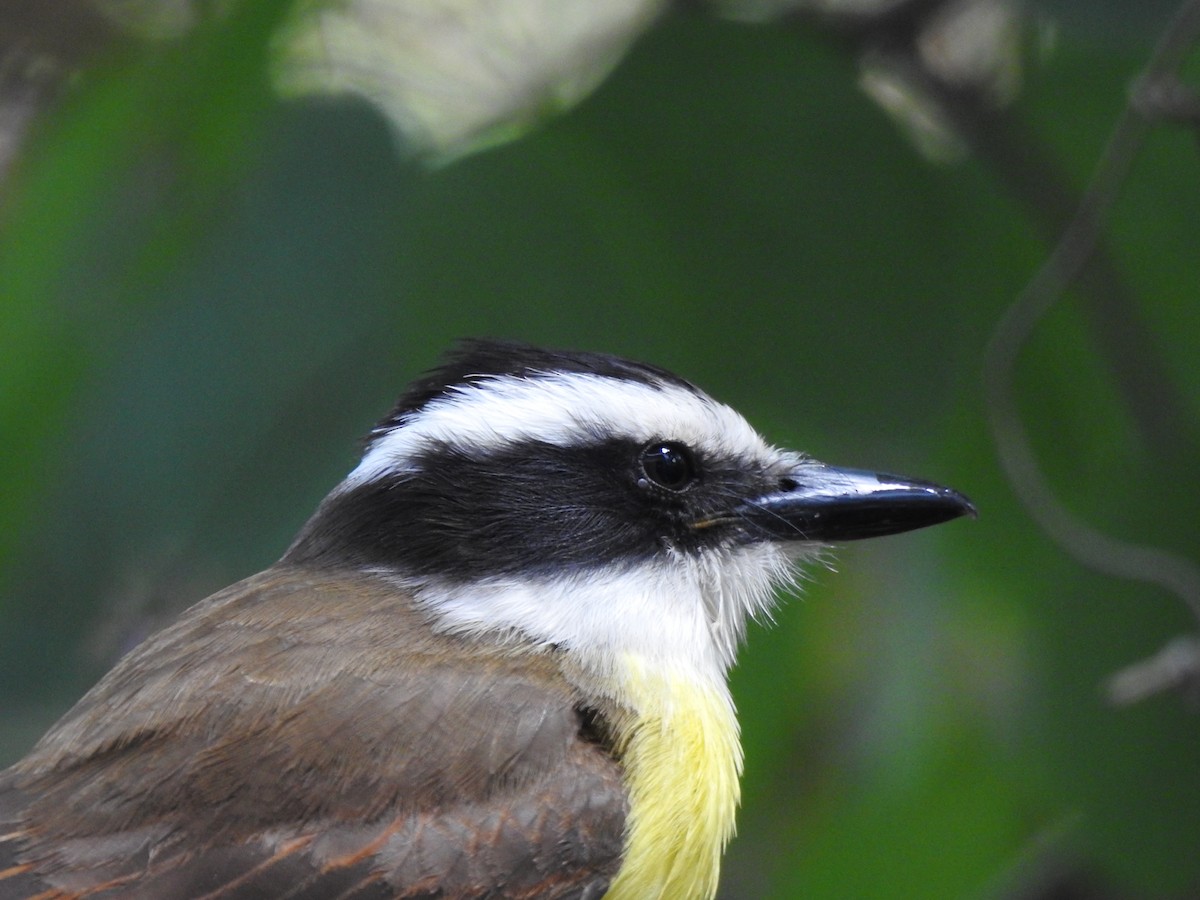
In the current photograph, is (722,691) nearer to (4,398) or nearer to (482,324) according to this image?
(482,324)

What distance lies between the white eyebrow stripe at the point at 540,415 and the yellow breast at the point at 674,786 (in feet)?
1.25

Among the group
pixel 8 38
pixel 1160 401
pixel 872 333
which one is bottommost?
pixel 1160 401

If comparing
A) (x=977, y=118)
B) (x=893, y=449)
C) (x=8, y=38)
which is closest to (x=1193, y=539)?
(x=893, y=449)

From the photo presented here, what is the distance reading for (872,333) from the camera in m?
3.06

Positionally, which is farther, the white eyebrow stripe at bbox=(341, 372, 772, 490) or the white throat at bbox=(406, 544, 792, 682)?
the white eyebrow stripe at bbox=(341, 372, 772, 490)

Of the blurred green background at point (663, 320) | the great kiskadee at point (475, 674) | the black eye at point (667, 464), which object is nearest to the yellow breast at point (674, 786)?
the great kiskadee at point (475, 674)

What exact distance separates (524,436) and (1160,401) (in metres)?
1.40

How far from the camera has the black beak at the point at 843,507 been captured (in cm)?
260

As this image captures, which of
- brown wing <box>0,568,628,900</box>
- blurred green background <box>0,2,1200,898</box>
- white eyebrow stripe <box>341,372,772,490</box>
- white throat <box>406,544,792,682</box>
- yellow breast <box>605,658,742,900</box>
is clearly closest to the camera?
brown wing <box>0,568,628,900</box>

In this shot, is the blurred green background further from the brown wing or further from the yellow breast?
the brown wing

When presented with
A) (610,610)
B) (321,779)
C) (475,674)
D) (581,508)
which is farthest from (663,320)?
(321,779)

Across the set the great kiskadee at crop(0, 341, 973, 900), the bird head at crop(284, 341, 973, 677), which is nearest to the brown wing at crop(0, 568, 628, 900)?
the great kiskadee at crop(0, 341, 973, 900)

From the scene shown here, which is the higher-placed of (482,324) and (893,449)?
(482,324)

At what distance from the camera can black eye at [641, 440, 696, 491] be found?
2.59 metres
